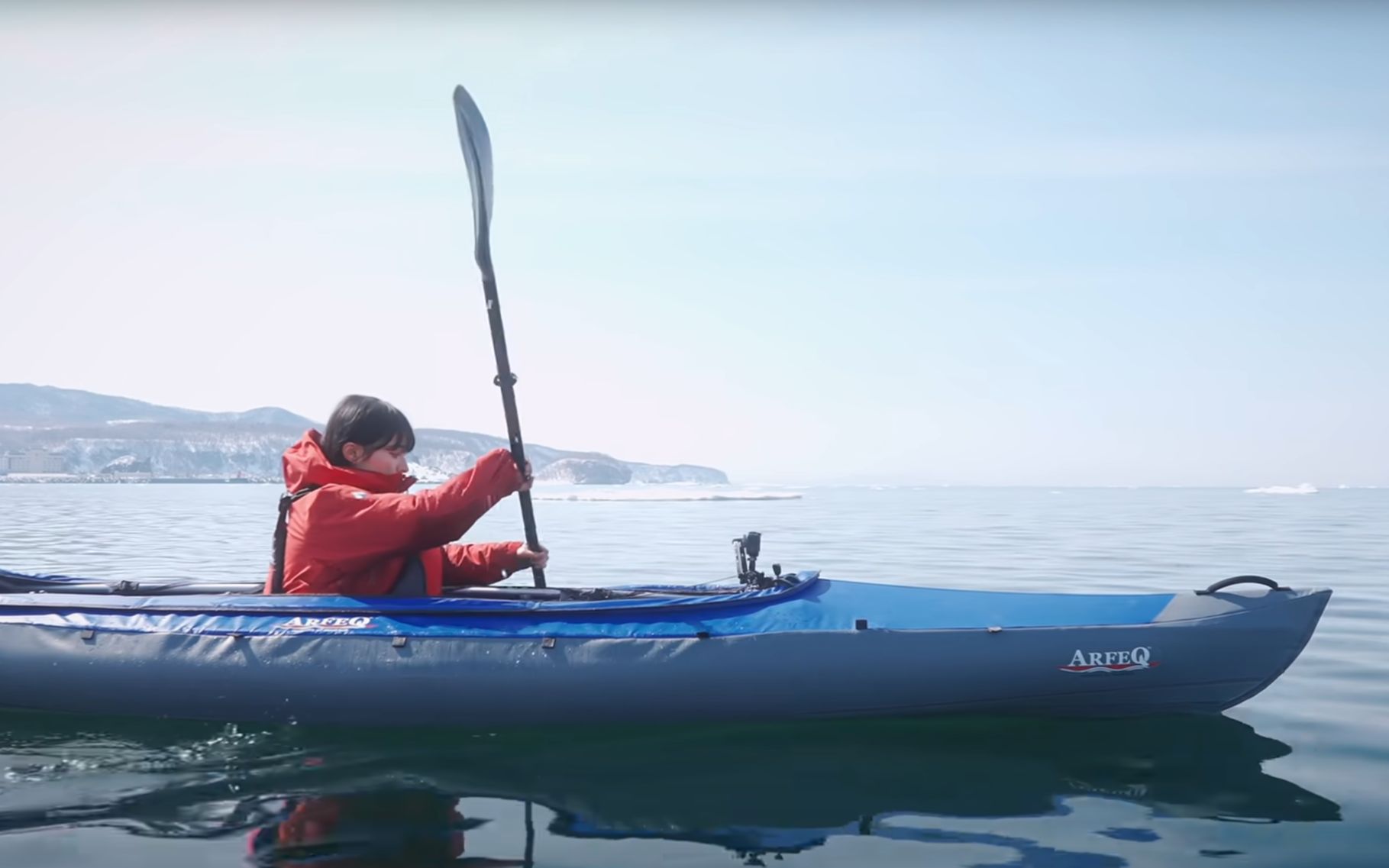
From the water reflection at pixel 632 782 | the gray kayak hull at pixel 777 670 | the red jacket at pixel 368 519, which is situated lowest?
the water reflection at pixel 632 782

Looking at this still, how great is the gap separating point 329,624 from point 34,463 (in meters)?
181

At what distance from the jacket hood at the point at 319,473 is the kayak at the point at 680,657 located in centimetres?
61

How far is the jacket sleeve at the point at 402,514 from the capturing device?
16.8 feet

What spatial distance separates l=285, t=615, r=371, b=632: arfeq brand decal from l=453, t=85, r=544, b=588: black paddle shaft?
1287 mm

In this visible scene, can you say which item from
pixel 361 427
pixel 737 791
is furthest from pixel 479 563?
pixel 737 791

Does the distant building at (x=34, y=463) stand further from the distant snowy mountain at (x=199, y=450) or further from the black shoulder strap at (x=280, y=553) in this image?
the black shoulder strap at (x=280, y=553)

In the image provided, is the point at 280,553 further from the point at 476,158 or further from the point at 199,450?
the point at 199,450

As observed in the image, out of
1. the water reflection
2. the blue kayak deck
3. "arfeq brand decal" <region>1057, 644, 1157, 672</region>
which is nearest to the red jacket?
the blue kayak deck

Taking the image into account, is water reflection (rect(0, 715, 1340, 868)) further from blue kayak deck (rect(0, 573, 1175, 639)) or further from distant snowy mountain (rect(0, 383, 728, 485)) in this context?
distant snowy mountain (rect(0, 383, 728, 485))

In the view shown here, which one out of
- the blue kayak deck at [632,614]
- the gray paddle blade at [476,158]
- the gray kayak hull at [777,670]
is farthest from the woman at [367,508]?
the gray paddle blade at [476,158]

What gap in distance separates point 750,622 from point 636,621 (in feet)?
1.91

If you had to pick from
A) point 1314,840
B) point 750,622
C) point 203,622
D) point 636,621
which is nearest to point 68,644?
point 203,622

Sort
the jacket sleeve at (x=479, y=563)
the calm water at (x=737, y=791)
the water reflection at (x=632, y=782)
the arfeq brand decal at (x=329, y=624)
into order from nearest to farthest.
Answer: the calm water at (x=737, y=791) < the water reflection at (x=632, y=782) < the arfeq brand decal at (x=329, y=624) < the jacket sleeve at (x=479, y=563)

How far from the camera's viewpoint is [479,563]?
246 inches
